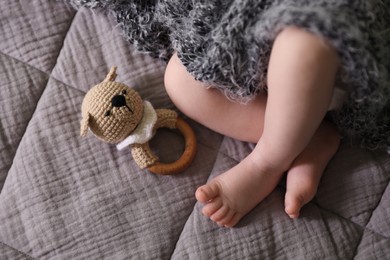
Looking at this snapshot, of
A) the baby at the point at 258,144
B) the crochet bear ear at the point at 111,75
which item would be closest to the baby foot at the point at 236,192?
the baby at the point at 258,144

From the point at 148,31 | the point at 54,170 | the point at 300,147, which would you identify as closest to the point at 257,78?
the point at 300,147

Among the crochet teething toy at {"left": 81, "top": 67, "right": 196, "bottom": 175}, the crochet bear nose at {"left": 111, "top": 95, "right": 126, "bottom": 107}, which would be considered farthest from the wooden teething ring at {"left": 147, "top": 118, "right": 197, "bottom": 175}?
the crochet bear nose at {"left": 111, "top": 95, "right": 126, "bottom": 107}

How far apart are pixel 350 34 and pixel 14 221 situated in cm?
57

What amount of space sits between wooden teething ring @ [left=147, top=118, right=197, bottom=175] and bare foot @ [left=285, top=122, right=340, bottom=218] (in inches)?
6.3

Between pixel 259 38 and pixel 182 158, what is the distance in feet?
0.85

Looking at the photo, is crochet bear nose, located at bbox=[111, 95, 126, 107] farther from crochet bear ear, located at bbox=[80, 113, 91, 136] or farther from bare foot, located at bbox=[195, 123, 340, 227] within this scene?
bare foot, located at bbox=[195, 123, 340, 227]

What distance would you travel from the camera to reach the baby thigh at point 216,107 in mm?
861

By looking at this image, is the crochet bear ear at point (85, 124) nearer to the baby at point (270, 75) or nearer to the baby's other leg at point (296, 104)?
the baby at point (270, 75)

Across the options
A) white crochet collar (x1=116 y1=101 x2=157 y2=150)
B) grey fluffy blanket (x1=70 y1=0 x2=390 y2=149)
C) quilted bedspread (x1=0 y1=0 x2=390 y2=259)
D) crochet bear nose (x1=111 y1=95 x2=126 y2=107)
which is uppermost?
grey fluffy blanket (x1=70 y1=0 x2=390 y2=149)

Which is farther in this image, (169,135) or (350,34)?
(169,135)

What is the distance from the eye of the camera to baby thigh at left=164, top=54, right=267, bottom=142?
2.82ft

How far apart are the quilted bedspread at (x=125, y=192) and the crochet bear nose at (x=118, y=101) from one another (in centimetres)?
9

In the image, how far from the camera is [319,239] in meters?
0.85

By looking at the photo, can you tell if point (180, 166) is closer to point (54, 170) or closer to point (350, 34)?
point (54, 170)
